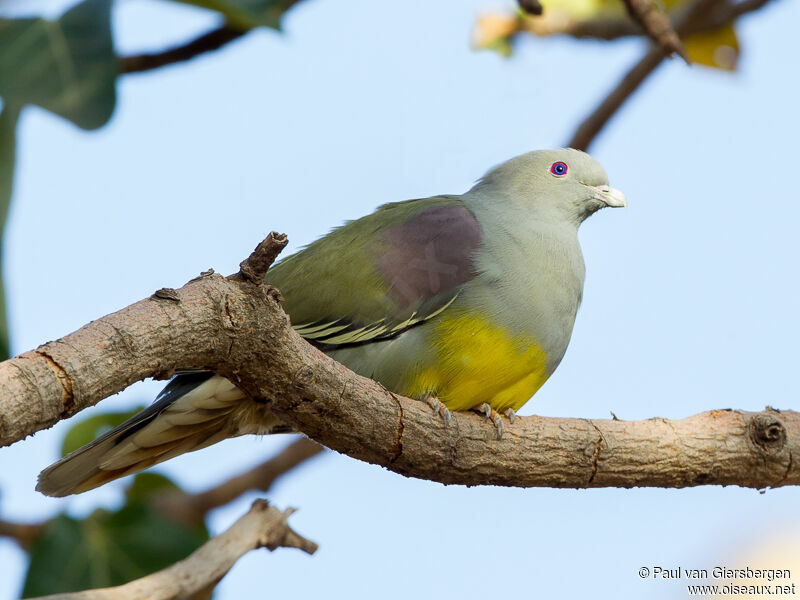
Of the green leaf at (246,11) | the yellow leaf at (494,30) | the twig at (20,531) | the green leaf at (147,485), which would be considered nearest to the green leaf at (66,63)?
the green leaf at (246,11)

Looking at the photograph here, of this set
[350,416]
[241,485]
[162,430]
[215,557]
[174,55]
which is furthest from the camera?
[241,485]

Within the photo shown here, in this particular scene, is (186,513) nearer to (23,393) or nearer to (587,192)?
(587,192)

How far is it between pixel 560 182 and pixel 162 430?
2.19 m

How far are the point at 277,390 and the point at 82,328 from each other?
2.27 feet

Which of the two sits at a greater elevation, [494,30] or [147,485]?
[494,30]

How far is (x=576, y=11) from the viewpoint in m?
5.79

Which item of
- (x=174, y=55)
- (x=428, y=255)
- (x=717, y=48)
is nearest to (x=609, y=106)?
(x=717, y=48)

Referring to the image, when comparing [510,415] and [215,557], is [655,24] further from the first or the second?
[215,557]

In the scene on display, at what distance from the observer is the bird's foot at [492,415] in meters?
3.66

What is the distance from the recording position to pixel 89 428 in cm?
500

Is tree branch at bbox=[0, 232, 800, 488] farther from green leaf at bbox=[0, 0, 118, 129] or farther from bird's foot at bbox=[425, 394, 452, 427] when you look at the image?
green leaf at bbox=[0, 0, 118, 129]

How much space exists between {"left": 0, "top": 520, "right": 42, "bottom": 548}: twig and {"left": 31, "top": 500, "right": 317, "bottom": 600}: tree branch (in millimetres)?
1437

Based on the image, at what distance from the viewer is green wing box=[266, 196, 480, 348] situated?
388 cm

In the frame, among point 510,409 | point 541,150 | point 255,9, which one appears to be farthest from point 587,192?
point 255,9
